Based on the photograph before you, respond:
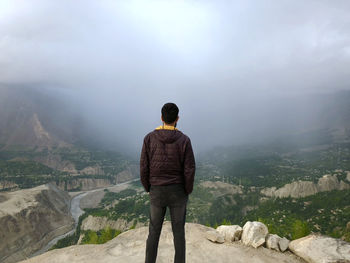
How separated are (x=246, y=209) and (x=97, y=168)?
13904cm

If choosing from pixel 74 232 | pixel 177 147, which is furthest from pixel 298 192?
pixel 177 147

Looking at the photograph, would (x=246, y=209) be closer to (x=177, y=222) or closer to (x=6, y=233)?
(x=6, y=233)

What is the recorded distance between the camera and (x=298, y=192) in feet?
304

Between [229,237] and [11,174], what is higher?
[229,237]

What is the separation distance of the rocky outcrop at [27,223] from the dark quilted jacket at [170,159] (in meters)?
64.7

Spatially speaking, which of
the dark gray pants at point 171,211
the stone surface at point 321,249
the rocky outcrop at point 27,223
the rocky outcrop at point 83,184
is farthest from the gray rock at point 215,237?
the rocky outcrop at point 83,184

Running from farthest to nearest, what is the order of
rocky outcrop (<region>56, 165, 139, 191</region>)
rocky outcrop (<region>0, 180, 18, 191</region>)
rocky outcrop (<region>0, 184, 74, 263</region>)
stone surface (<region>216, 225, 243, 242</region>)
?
rocky outcrop (<region>56, 165, 139, 191</region>)
rocky outcrop (<region>0, 180, 18, 191</region>)
rocky outcrop (<region>0, 184, 74, 263</region>)
stone surface (<region>216, 225, 243, 242</region>)

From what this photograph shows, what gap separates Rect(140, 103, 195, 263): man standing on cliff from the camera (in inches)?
196

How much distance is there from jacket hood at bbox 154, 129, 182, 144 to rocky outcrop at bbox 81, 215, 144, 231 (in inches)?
2996

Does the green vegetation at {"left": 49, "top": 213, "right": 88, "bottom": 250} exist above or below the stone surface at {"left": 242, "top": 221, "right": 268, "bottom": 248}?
below

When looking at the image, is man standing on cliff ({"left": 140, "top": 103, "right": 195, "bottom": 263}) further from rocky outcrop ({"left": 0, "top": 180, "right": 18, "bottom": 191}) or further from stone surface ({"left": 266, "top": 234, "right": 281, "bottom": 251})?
rocky outcrop ({"left": 0, "top": 180, "right": 18, "bottom": 191})

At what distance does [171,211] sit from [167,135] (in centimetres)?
171

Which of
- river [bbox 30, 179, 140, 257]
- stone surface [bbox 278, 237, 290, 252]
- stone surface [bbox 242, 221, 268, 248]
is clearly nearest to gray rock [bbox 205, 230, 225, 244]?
stone surface [bbox 242, 221, 268, 248]

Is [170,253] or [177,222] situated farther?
[170,253]
